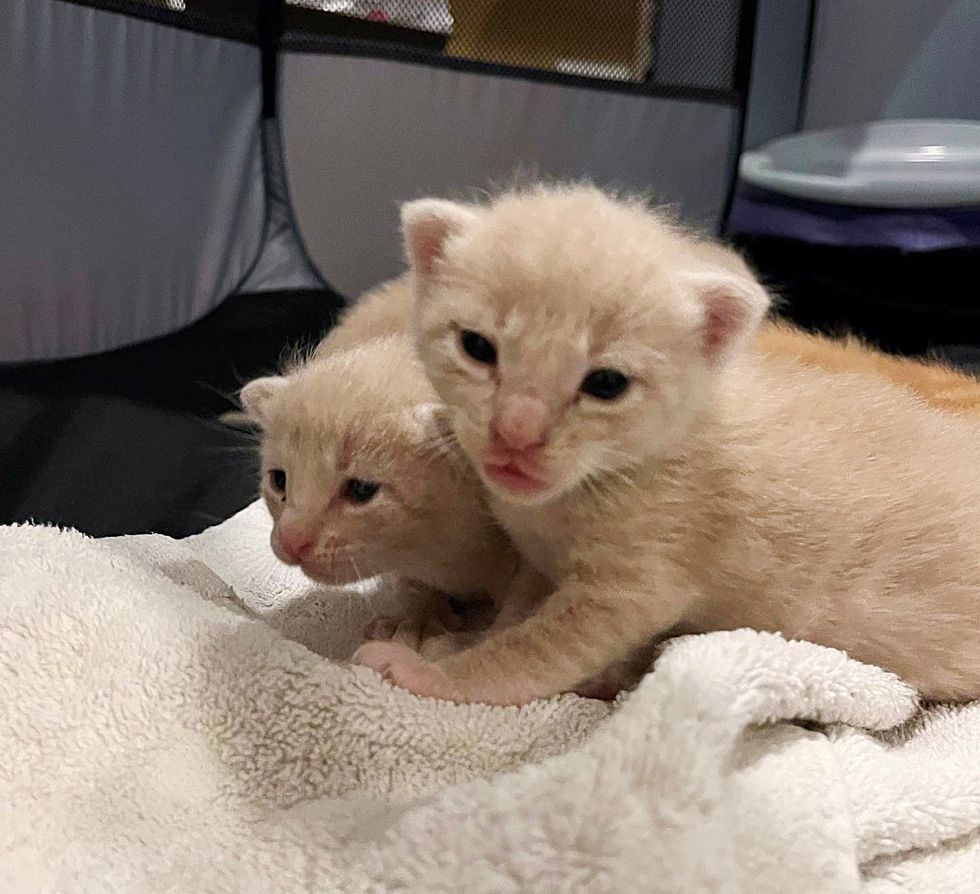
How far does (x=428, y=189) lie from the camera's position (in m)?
2.05

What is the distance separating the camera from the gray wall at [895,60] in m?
2.29

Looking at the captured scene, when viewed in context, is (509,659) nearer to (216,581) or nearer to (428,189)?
(216,581)

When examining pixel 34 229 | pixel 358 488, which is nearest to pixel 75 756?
pixel 358 488

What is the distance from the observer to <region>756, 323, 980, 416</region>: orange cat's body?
1.23 meters

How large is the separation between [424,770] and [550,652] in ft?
0.46

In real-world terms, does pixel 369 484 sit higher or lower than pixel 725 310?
lower

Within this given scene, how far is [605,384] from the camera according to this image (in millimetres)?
758

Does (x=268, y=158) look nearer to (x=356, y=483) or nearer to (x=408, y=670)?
(x=356, y=483)

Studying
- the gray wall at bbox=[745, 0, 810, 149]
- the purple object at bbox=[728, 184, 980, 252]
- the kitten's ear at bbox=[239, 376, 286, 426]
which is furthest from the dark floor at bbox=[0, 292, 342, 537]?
the gray wall at bbox=[745, 0, 810, 149]

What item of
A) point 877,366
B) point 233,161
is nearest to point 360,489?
point 877,366

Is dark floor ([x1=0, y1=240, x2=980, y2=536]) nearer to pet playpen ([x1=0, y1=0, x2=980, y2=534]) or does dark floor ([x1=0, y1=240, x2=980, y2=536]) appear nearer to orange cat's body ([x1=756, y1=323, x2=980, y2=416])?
pet playpen ([x1=0, y1=0, x2=980, y2=534])

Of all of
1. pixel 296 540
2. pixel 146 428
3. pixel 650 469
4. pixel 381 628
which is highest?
pixel 650 469

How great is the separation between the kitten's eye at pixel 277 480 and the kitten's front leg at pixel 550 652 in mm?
260

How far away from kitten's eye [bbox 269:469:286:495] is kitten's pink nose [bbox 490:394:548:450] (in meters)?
0.34
